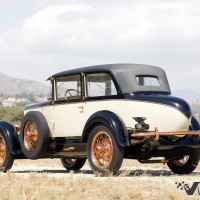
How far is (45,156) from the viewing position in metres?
13.3

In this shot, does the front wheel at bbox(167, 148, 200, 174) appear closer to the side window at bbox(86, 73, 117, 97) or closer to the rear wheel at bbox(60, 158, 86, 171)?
the side window at bbox(86, 73, 117, 97)

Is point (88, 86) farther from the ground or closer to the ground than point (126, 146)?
farther from the ground

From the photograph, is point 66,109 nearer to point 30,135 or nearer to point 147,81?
point 30,135

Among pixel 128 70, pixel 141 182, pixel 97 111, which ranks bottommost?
pixel 141 182

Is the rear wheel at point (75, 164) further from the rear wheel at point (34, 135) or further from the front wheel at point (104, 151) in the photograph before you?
the front wheel at point (104, 151)

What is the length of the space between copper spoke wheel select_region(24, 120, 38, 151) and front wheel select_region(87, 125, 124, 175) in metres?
1.99

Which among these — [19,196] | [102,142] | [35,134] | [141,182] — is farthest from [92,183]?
[35,134]

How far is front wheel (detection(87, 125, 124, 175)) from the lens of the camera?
11258mm

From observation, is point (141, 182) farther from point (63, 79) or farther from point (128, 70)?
point (63, 79)

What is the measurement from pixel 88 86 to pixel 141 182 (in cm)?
353

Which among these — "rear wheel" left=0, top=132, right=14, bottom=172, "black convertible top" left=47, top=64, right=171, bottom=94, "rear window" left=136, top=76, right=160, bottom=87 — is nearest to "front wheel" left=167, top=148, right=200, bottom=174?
"black convertible top" left=47, top=64, right=171, bottom=94

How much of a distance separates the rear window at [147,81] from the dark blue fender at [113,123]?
123cm

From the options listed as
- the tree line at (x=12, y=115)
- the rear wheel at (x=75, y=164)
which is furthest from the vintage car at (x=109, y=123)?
the tree line at (x=12, y=115)

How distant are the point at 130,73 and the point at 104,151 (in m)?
1.84
